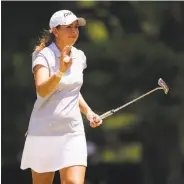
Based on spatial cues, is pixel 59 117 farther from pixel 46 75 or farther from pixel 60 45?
pixel 60 45

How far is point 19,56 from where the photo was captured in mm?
7316

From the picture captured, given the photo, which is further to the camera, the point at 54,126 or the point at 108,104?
the point at 108,104

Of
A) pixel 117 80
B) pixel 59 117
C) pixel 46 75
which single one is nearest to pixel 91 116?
pixel 59 117

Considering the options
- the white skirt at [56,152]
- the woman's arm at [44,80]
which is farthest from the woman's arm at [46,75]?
the white skirt at [56,152]

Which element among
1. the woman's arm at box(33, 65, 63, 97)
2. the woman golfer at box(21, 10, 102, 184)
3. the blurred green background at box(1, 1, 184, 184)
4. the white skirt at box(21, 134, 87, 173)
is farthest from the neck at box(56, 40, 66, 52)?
the blurred green background at box(1, 1, 184, 184)

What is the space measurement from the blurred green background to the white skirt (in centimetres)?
354

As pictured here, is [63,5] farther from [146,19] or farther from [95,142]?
[95,142]

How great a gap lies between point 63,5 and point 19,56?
619mm

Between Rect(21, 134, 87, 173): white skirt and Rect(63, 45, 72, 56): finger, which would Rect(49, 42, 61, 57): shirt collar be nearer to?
Rect(63, 45, 72, 56): finger

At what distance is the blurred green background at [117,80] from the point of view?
731 cm

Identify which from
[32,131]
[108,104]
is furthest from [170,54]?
[32,131]

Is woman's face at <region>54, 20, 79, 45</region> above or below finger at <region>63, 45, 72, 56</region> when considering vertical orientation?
above

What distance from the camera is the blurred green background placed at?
7309 millimetres

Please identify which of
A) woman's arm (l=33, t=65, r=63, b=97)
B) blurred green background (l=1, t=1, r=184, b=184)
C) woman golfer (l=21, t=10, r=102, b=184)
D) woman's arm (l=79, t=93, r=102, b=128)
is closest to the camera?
woman's arm (l=33, t=65, r=63, b=97)
